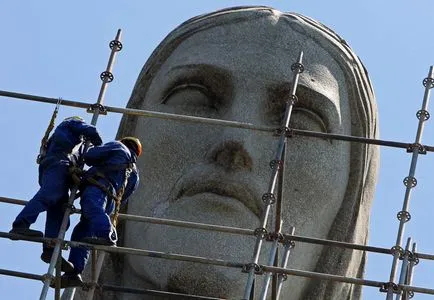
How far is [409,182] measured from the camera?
21031mm

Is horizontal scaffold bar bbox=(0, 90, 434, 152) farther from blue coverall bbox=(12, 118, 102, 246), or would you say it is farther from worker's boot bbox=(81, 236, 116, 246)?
worker's boot bbox=(81, 236, 116, 246)

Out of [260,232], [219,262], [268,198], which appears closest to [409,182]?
[268,198]

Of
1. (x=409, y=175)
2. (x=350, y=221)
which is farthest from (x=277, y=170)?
(x=350, y=221)

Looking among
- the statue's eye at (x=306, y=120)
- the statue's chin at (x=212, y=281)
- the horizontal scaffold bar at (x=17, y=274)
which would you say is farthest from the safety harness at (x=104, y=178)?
the statue's eye at (x=306, y=120)

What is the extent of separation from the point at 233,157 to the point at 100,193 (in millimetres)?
2642

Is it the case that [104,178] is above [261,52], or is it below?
below

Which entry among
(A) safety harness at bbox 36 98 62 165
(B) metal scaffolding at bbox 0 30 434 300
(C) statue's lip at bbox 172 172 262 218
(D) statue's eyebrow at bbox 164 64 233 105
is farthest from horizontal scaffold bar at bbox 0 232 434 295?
(D) statue's eyebrow at bbox 164 64 233 105

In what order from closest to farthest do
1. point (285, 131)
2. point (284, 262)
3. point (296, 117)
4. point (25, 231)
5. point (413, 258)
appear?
1. point (25, 231)
2. point (413, 258)
3. point (285, 131)
4. point (284, 262)
5. point (296, 117)

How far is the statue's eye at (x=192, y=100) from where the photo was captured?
23.0 meters

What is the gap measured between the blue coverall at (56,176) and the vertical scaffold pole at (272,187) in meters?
1.48

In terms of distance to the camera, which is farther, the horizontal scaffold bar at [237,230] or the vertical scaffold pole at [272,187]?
the horizontal scaffold bar at [237,230]

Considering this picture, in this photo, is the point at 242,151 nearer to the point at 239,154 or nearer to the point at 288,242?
the point at 239,154

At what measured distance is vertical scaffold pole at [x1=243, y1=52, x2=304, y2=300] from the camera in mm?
20141

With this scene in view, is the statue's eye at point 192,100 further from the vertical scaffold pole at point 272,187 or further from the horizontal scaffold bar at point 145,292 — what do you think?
the horizontal scaffold bar at point 145,292
